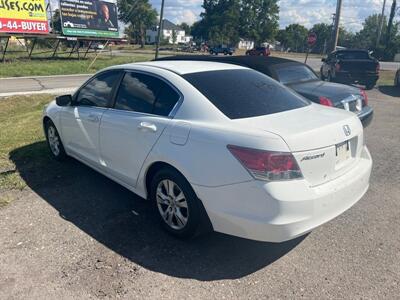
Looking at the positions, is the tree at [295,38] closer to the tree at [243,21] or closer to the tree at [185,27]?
the tree at [243,21]

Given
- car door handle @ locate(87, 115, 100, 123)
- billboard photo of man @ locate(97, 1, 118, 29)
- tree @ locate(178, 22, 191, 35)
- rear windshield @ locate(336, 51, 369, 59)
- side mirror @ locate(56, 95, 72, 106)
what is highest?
tree @ locate(178, 22, 191, 35)

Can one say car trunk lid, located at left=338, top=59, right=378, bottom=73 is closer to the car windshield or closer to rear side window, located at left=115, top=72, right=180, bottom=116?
the car windshield

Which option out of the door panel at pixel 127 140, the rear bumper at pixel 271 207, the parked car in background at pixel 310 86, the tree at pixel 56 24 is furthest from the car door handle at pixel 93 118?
the tree at pixel 56 24

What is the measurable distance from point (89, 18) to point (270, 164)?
27.2 m

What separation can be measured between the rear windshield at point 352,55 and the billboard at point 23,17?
62.1ft

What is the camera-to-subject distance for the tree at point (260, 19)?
83688 mm

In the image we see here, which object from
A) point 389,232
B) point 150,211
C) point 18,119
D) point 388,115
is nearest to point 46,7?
point 18,119

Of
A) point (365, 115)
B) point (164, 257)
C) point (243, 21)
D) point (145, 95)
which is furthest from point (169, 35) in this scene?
point (164, 257)

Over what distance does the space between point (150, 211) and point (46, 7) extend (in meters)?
24.4

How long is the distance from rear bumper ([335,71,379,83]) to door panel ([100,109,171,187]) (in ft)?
41.2

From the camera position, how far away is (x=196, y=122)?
3.11 metres

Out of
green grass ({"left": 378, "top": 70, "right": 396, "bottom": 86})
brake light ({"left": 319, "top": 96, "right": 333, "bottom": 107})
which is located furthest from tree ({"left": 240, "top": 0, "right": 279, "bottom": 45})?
brake light ({"left": 319, "top": 96, "right": 333, "bottom": 107})

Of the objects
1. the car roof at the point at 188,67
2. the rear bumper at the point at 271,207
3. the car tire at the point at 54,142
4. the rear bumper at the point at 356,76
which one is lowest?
the car tire at the point at 54,142

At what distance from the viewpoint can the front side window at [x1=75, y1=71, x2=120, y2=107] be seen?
4.15 m
